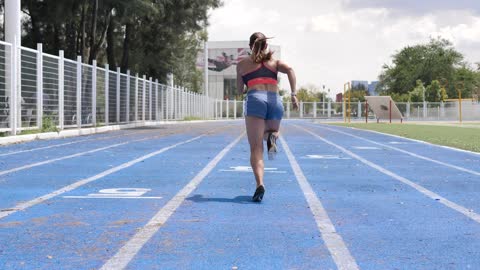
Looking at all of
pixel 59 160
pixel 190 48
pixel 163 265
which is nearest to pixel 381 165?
pixel 59 160

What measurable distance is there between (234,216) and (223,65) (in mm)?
121907

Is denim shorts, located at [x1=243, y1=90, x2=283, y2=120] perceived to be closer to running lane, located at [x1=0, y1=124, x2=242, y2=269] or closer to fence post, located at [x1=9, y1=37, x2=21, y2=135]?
running lane, located at [x1=0, y1=124, x2=242, y2=269]

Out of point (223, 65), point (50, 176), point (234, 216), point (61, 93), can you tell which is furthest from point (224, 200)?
point (223, 65)

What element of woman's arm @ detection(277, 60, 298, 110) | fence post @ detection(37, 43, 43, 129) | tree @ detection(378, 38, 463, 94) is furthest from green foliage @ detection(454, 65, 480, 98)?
woman's arm @ detection(277, 60, 298, 110)

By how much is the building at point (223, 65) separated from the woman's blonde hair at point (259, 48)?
115 metres

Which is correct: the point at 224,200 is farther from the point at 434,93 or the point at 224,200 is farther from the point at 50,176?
the point at 434,93

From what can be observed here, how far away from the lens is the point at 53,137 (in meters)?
19.5

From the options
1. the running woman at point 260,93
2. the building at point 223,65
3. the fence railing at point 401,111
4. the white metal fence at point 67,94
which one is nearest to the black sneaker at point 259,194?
the running woman at point 260,93

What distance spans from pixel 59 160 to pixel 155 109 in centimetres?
2829

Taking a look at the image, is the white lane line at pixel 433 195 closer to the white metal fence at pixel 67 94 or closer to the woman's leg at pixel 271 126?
the woman's leg at pixel 271 126

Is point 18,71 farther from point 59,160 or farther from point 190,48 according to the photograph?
point 190,48

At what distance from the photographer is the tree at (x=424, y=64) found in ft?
341

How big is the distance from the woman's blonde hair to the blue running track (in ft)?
5.38

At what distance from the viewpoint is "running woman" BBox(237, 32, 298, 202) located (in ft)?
22.9
